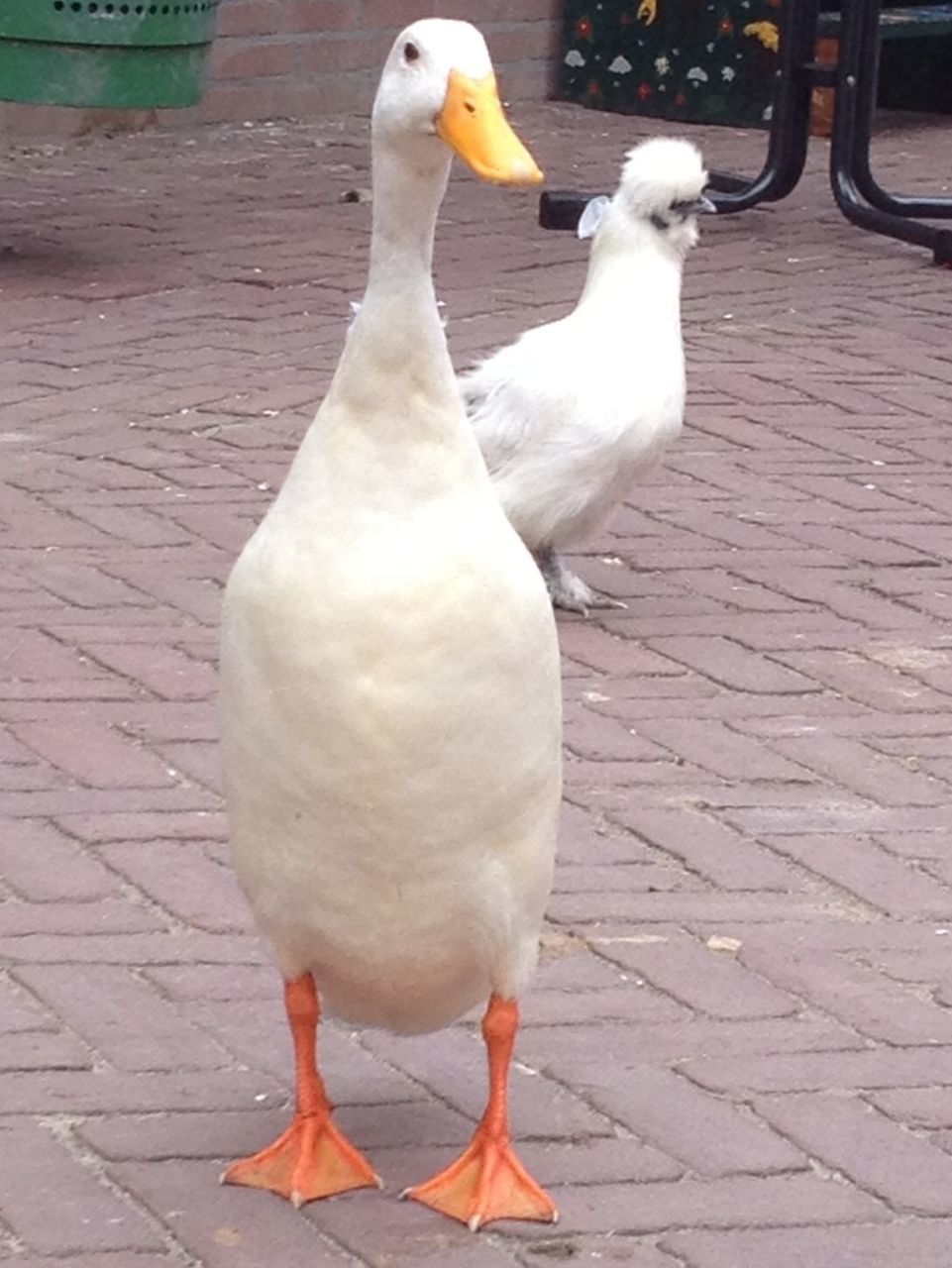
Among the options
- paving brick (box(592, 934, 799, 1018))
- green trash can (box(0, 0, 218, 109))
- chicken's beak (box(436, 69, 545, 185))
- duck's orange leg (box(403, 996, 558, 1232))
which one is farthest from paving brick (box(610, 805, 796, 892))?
green trash can (box(0, 0, 218, 109))

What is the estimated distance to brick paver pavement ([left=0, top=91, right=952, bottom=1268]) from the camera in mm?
3029

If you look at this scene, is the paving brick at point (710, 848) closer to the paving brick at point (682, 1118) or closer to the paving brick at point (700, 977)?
the paving brick at point (700, 977)

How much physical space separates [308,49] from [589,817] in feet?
21.8

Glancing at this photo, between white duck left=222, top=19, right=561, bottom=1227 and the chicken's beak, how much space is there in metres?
0.06

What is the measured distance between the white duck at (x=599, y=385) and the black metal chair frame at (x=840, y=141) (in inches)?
125

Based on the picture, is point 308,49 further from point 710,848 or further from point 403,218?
point 403,218

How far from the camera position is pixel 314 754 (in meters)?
2.79

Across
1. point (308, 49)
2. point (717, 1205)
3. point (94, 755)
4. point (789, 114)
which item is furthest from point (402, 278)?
point (308, 49)

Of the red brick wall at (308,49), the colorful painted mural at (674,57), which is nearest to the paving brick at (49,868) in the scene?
the red brick wall at (308,49)

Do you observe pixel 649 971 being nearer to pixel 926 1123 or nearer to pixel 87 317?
pixel 926 1123

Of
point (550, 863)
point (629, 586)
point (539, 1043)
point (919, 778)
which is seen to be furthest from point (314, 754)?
point (629, 586)

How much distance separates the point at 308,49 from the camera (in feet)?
33.7

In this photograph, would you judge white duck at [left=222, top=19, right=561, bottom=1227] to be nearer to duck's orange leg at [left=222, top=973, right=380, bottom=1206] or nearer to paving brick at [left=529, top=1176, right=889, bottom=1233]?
duck's orange leg at [left=222, top=973, right=380, bottom=1206]

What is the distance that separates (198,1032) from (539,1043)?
44 cm
